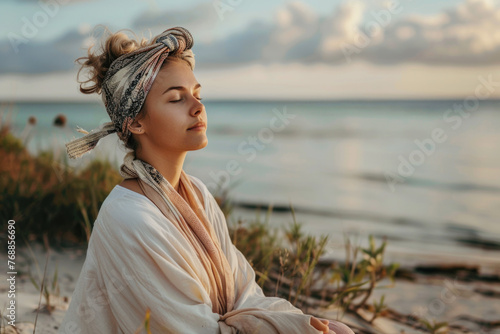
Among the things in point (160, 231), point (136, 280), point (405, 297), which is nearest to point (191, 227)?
point (160, 231)

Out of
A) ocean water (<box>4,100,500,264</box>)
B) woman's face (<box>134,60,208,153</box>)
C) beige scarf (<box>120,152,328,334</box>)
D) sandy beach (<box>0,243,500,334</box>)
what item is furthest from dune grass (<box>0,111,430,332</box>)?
woman's face (<box>134,60,208,153</box>)

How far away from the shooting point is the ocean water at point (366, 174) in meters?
6.74

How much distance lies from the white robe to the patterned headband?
32cm

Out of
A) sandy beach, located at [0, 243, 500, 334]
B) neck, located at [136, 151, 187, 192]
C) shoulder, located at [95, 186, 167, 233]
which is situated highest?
neck, located at [136, 151, 187, 192]

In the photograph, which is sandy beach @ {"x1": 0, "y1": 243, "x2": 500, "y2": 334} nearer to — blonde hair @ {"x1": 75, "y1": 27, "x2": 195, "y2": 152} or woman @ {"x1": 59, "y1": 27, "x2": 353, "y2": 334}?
woman @ {"x1": 59, "y1": 27, "x2": 353, "y2": 334}

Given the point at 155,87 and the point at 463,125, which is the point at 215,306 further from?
the point at 463,125

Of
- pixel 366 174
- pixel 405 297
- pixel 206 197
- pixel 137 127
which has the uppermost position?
pixel 366 174

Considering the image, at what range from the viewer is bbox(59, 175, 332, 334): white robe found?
77.8 inches

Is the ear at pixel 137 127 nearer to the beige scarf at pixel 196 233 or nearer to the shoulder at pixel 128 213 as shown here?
the beige scarf at pixel 196 233

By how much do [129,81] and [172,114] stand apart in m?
0.22

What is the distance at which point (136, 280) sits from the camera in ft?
6.52

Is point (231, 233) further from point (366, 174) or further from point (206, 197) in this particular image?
point (366, 174)

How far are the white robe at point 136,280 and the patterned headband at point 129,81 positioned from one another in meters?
0.32

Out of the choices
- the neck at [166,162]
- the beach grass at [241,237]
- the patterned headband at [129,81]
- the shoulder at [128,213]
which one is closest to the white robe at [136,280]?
the shoulder at [128,213]
